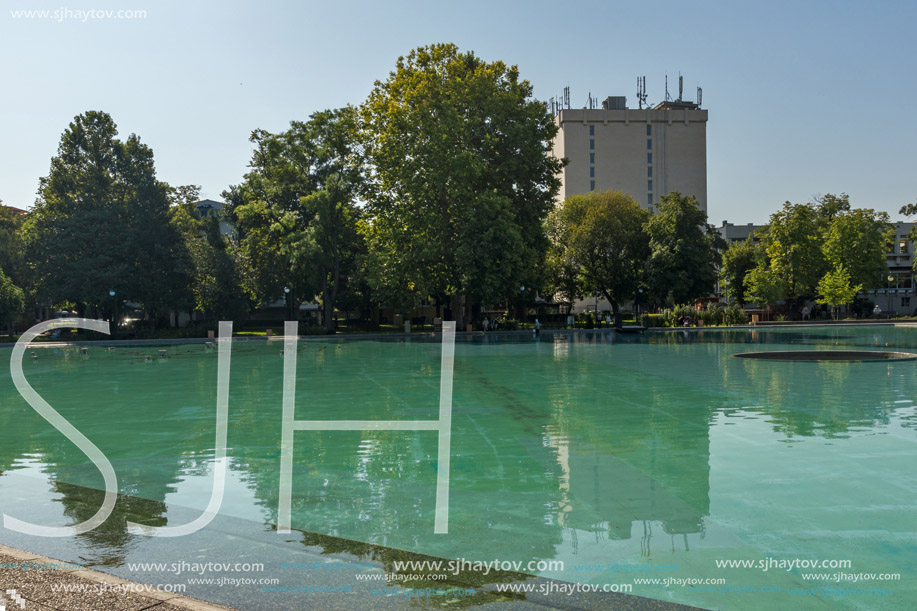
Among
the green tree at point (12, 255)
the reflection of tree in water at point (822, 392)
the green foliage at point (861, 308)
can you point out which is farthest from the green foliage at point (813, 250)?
the green tree at point (12, 255)

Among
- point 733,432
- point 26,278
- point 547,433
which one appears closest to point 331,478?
point 547,433

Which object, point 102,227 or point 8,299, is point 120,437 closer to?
point 102,227

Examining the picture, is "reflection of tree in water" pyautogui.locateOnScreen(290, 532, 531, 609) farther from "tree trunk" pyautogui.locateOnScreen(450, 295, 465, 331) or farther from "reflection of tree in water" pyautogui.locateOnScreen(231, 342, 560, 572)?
"tree trunk" pyautogui.locateOnScreen(450, 295, 465, 331)

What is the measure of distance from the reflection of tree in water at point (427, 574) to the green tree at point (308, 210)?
4485 cm

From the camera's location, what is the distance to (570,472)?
8.55 metres

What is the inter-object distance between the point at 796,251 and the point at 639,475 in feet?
228

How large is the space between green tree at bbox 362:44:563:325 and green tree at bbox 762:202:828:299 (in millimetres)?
32603

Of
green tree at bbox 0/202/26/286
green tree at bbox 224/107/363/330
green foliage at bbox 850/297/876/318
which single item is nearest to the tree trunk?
green tree at bbox 224/107/363/330

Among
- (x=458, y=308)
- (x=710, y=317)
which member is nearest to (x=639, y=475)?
(x=458, y=308)

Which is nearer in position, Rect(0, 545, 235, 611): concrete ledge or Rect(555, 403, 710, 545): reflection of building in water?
Rect(0, 545, 235, 611): concrete ledge

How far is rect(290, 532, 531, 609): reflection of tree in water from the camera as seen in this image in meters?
4.51

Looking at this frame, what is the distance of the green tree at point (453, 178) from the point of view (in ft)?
150

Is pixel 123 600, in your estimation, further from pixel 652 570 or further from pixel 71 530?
pixel 652 570

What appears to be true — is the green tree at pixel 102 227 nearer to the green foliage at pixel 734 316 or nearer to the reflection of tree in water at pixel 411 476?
the reflection of tree in water at pixel 411 476
